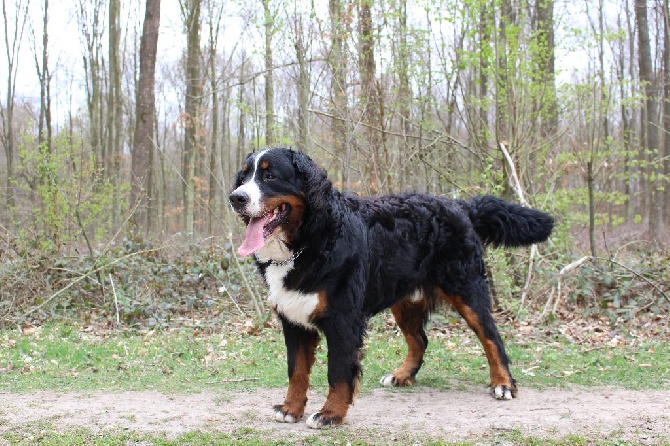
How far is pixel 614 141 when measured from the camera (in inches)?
457

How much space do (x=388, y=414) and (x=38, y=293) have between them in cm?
696

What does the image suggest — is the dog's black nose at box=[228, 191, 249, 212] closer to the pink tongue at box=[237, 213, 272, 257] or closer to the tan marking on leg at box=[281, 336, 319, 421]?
the pink tongue at box=[237, 213, 272, 257]

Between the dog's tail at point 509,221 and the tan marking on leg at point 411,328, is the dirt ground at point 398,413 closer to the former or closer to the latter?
the tan marking on leg at point 411,328

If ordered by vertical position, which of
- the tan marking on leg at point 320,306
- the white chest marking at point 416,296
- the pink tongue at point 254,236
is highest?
the pink tongue at point 254,236

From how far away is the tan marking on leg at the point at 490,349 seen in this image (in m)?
5.20

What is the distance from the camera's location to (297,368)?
448 centimetres

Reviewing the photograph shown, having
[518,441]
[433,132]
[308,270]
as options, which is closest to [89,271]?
[433,132]

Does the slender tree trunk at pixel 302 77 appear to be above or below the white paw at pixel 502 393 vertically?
above

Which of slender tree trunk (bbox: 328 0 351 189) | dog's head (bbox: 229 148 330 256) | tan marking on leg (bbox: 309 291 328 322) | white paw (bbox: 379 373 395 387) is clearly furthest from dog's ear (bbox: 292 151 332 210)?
slender tree trunk (bbox: 328 0 351 189)

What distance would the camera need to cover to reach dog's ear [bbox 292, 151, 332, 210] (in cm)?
429

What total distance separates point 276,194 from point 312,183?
0.27 metres

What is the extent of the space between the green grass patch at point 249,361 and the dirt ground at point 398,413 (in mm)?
371

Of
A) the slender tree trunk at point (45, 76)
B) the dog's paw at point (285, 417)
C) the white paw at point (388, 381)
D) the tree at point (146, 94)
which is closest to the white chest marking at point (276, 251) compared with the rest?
the dog's paw at point (285, 417)

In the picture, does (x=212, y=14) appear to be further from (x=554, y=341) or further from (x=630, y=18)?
(x=554, y=341)
